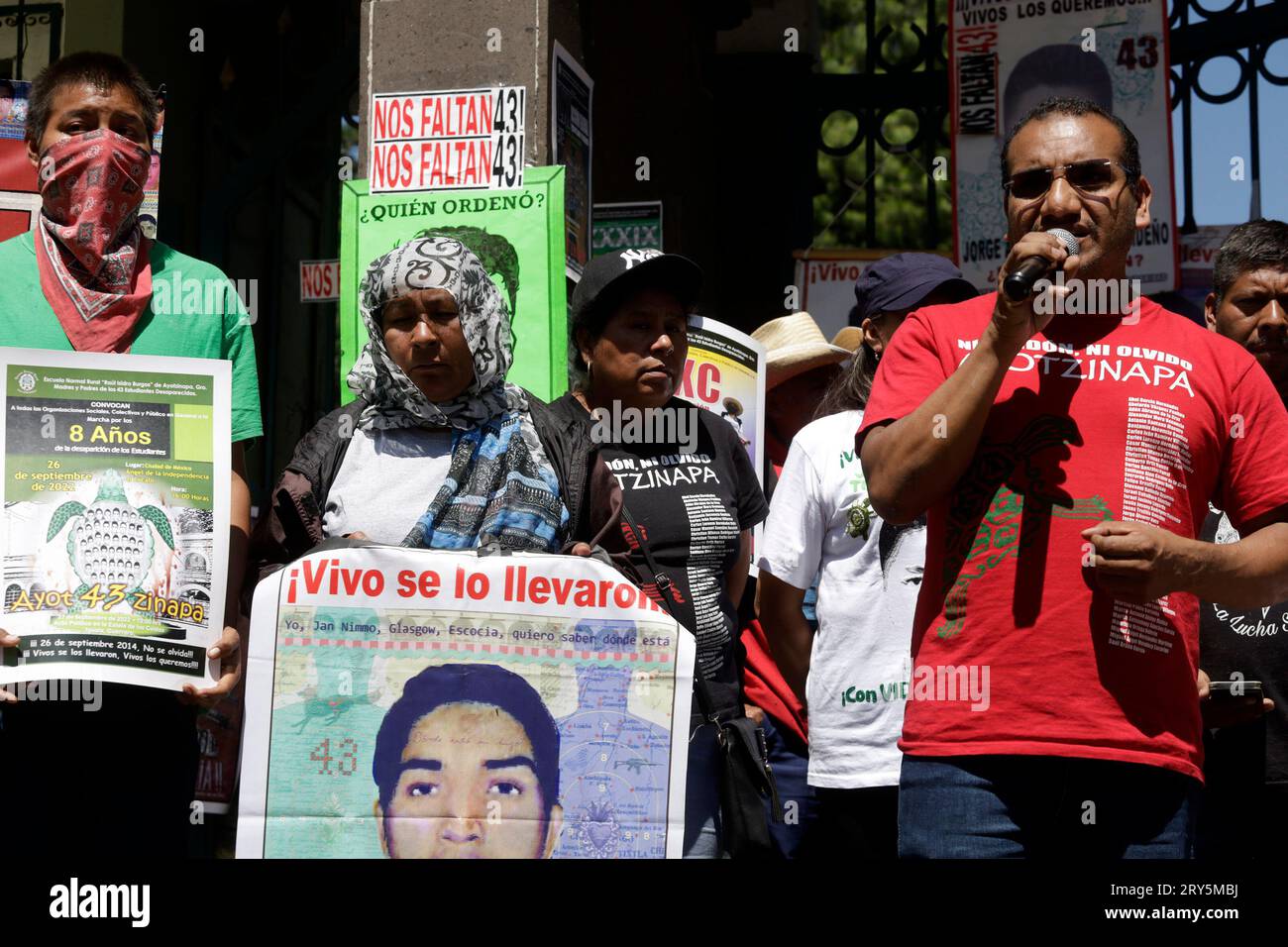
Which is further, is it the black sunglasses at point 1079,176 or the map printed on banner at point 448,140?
Result: the map printed on banner at point 448,140

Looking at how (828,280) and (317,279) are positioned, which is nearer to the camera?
(317,279)

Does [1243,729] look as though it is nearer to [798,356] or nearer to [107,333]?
[798,356]

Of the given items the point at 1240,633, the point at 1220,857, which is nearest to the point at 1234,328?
the point at 1240,633

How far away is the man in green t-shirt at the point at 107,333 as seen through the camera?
3.55m

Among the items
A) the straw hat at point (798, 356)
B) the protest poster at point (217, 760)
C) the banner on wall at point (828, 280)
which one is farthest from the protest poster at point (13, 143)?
the banner on wall at point (828, 280)

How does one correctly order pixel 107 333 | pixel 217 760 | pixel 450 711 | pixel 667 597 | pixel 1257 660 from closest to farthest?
1. pixel 450 711
2. pixel 107 333
3. pixel 667 597
4. pixel 1257 660
5. pixel 217 760

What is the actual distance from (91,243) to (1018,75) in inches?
234


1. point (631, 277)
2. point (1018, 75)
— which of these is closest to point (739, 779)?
point (631, 277)

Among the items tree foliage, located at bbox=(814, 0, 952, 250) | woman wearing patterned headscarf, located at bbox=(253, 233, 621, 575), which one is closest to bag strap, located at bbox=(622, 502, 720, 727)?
woman wearing patterned headscarf, located at bbox=(253, 233, 621, 575)

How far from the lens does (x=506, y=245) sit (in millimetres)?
5043

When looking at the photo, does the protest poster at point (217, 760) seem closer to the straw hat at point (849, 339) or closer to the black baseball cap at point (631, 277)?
the black baseball cap at point (631, 277)

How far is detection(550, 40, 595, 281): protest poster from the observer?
5.65m

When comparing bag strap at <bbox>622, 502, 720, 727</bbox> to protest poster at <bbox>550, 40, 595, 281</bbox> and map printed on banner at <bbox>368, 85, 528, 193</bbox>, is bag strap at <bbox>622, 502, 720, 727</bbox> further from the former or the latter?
protest poster at <bbox>550, 40, 595, 281</bbox>

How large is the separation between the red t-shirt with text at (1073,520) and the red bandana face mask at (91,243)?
176 cm
